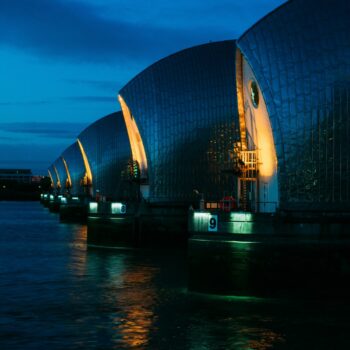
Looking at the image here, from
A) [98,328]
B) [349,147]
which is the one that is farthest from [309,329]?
[349,147]

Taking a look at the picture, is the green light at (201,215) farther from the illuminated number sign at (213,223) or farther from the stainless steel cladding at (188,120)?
the stainless steel cladding at (188,120)

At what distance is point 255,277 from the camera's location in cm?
2055

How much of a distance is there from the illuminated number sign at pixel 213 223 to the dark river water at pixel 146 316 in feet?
5.85

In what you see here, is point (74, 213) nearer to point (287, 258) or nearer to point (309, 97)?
point (309, 97)

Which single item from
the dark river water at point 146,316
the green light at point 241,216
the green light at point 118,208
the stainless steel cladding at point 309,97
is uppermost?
the stainless steel cladding at point 309,97

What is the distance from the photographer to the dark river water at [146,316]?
1667 cm

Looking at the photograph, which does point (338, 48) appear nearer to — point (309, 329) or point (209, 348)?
point (309, 329)

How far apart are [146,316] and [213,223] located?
3344 mm

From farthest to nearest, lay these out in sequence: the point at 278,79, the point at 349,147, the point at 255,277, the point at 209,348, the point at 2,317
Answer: the point at 278,79, the point at 349,147, the point at 255,277, the point at 2,317, the point at 209,348

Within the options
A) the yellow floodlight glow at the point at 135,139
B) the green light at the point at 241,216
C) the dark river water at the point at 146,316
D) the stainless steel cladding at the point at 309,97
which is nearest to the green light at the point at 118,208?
the dark river water at the point at 146,316

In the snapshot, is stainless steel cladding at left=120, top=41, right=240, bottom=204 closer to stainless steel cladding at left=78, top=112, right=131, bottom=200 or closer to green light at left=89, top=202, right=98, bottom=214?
green light at left=89, top=202, right=98, bottom=214

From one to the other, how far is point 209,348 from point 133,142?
3795cm

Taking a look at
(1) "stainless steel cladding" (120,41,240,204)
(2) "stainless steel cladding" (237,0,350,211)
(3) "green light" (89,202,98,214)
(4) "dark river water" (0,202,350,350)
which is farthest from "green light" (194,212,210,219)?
(1) "stainless steel cladding" (120,41,240,204)

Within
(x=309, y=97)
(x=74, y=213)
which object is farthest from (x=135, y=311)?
(x=74, y=213)
